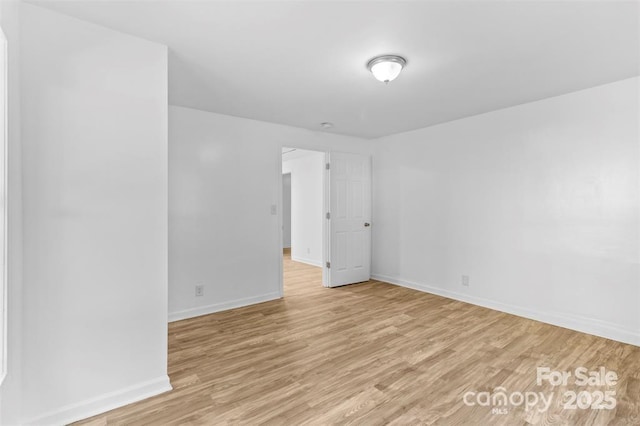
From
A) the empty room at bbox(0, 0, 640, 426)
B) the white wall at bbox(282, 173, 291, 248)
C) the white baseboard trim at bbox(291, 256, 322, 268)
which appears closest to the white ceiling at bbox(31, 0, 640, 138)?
the empty room at bbox(0, 0, 640, 426)

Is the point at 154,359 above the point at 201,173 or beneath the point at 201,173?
beneath

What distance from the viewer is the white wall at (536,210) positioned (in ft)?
9.62

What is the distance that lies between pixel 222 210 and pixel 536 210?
3.67 m

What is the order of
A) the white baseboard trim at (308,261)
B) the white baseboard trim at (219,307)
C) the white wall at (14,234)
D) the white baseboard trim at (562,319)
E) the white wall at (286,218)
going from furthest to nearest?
the white wall at (286,218) < the white baseboard trim at (308,261) < the white baseboard trim at (219,307) < the white baseboard trim at (562,319) < the white wall at (14,234)

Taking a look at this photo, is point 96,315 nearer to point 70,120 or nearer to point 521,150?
point 70,120

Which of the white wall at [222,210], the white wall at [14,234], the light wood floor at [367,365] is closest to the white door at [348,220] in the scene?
the white wall at [222,210]

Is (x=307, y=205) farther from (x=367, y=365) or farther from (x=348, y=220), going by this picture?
(x=367, y=365)

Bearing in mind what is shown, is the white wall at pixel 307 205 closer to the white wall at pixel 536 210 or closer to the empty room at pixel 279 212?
the empty room at pixel 279 212

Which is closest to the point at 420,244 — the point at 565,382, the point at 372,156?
the point at 372,156

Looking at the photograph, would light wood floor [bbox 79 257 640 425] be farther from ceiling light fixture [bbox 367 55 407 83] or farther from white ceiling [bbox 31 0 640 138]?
white ceiling [bbox 31 0 640 138]

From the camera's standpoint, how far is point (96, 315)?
6.30 feet

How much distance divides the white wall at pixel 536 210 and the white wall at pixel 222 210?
2138mm

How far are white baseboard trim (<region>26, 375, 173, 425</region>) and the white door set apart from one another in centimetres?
303

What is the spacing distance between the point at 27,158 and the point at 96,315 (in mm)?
998
